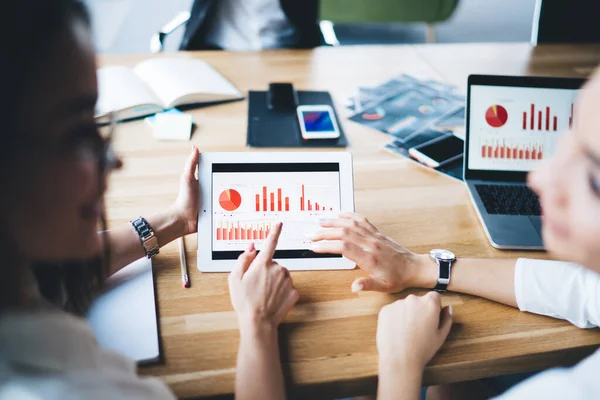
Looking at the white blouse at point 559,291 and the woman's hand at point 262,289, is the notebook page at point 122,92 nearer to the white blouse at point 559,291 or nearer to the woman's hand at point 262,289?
the woman's hand at point 262,289

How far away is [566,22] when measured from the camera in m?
2.01

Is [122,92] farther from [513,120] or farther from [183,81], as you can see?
[513,120]

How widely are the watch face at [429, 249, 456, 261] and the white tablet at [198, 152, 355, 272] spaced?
6.4 inches

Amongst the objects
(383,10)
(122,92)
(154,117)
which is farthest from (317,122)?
(383,10)

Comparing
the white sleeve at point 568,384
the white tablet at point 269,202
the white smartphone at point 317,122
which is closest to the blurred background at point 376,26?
the white smartphone at point 317,122

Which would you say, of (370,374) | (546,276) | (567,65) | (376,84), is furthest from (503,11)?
(370,374)

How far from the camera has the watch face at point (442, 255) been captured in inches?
39.3

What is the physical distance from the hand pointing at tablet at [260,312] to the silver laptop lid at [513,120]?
59 cm

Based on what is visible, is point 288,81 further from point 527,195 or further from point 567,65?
point 567,65

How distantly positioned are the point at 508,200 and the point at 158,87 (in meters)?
1.02

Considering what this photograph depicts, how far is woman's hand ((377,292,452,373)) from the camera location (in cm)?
82

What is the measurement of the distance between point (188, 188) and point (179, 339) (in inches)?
12.2

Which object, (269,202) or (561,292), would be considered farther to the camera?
(269,202)

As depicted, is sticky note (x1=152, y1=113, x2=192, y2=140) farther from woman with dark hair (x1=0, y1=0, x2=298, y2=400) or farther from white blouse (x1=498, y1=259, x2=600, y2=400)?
white blouse (x1=498, y1=259, x2=600, y2=400)
